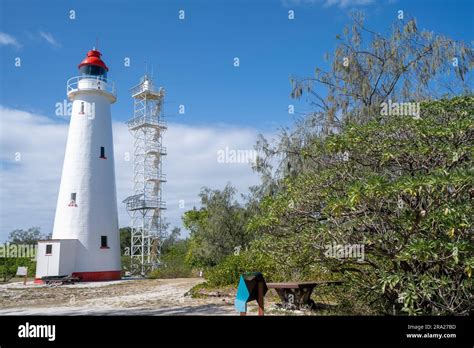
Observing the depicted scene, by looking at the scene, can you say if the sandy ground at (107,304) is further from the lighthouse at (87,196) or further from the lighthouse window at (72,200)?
the lighthouse window at (72,200)

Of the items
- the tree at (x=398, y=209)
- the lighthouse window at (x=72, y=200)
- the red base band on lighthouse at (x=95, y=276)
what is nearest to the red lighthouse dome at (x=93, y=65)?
the lighthouse window at (x=72, y=200)

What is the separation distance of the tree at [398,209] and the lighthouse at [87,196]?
13.4 meters

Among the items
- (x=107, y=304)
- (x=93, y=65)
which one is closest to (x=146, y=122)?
(x=93, y=65)

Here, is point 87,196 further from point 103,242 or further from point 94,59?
point 94,59

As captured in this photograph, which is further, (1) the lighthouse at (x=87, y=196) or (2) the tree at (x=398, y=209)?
(1) the lighthouse at (x=87, y=196)

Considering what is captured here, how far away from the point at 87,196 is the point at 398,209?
1598 cm

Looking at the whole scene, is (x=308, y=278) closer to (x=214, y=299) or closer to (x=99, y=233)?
(x=214, y=299)

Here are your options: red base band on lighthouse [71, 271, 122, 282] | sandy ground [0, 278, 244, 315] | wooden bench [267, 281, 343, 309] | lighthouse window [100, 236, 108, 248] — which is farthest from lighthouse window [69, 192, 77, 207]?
wooden bench [267, 281, 343, 309]

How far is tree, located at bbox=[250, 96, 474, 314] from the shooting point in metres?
5.30

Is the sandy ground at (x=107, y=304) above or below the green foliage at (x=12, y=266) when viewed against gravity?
above

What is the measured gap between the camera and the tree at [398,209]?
17.4 ft

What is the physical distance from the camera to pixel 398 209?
584cm
